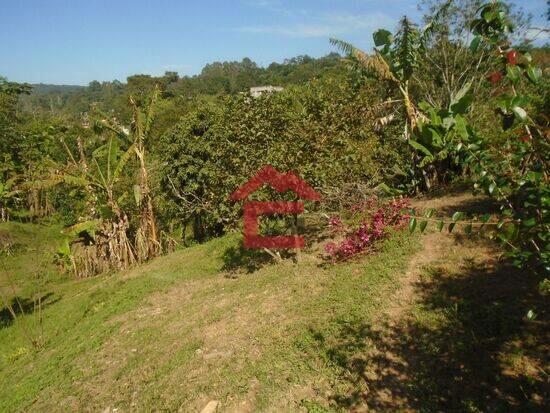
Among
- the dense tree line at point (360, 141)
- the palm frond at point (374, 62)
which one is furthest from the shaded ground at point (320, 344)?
the palm frond at point (374, 62)

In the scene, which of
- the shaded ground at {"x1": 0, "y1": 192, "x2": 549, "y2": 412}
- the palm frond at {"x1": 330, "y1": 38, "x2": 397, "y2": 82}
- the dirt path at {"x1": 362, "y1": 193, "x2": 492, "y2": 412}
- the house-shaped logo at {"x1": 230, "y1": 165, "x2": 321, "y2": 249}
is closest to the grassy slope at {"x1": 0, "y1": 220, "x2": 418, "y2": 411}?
the shaded ground at {"x1": 0, "y1": 192, "x2": 549, "y2": 412}

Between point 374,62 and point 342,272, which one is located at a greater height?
point 374,62

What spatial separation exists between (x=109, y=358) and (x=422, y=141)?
7.38 meters

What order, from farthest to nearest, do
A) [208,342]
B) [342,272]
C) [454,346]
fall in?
[342,272] → [208,342] → [454,346]

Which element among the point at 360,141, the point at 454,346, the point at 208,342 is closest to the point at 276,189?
the point at 360,141

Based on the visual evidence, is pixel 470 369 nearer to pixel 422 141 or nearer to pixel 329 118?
pixel 422 141

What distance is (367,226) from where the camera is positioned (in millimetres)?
8766

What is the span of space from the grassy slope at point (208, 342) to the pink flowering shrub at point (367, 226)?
1.15ft

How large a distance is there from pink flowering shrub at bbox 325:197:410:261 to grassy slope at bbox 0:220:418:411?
35 centimetres

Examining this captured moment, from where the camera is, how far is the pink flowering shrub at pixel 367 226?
8.80 metres

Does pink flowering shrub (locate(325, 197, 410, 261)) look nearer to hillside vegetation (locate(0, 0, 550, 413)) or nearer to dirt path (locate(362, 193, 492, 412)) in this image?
hillside vegetation (locate(0, 0, 550, 413))

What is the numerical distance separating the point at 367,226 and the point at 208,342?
3937 mm

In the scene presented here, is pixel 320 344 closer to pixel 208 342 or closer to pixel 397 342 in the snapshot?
pixel 397 342

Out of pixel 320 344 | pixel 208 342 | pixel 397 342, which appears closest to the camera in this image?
pixel 397 342
